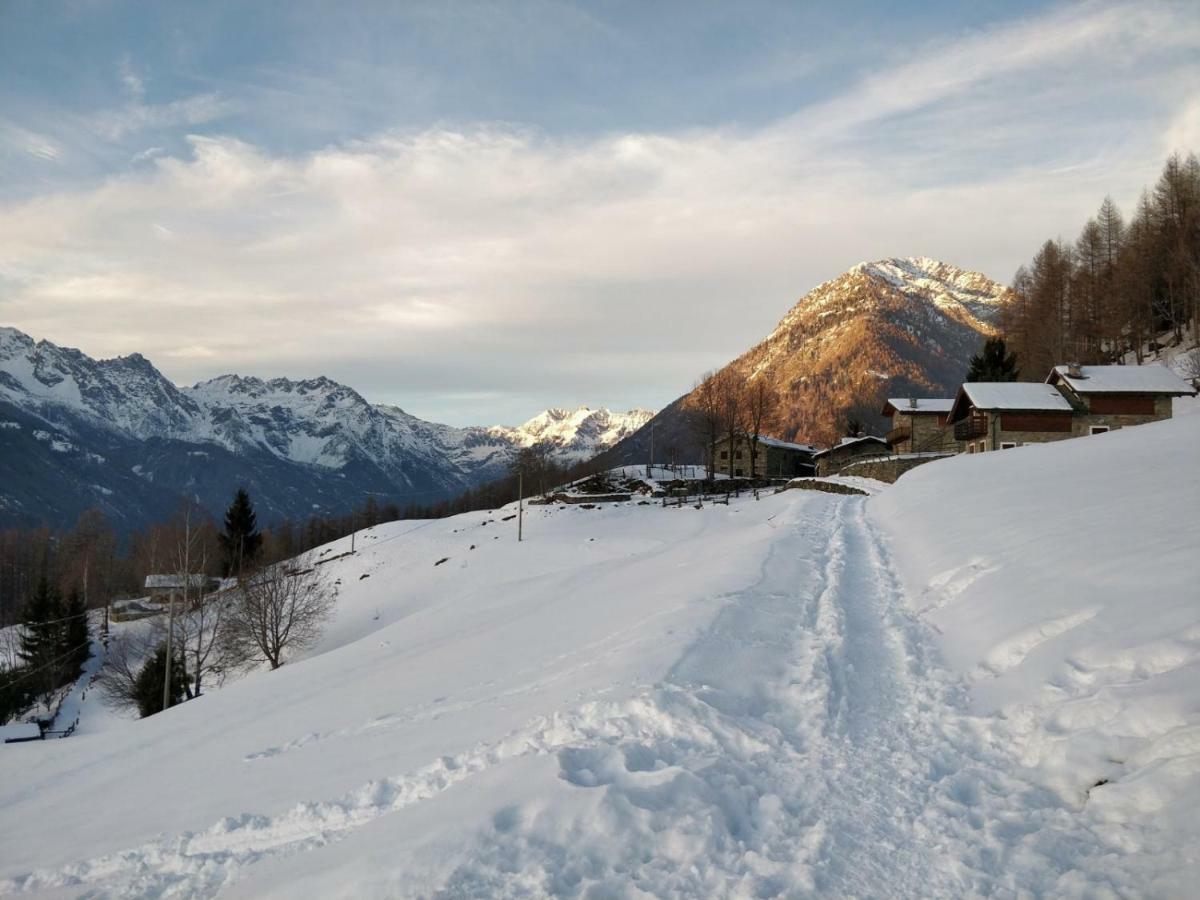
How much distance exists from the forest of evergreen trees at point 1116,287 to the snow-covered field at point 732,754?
60043 mm

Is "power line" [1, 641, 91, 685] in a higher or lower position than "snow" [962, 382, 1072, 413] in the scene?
lower

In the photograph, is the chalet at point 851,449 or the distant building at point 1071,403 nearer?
the distant building at point 1071,403

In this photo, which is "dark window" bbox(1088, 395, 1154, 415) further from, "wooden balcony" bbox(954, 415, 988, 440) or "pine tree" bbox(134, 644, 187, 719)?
"pine tree" bbox(134, 644, 187, 719)

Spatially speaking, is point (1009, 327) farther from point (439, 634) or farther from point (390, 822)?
point (390, 822)

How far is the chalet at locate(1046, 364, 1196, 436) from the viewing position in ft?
155

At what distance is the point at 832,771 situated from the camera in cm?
672

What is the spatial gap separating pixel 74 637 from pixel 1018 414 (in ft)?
272

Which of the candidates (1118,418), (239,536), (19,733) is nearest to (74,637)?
(239,536)

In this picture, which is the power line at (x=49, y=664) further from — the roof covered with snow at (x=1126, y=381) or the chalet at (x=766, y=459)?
the roof covered with snow at (x=1126, y=381)

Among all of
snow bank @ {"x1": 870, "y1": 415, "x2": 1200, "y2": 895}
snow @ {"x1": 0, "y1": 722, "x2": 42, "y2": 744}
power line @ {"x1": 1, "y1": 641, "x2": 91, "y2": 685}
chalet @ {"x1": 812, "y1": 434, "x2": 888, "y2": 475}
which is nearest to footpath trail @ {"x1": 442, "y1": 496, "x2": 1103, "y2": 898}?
snow bank @ {"x1": 870, "y1": 415, "x2": 1200, "y2": 895}

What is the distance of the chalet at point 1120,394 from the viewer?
47.4 meters

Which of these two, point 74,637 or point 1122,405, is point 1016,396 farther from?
point 74,637

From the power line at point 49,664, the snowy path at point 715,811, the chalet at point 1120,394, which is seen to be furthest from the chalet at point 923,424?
the power line at point 49,664

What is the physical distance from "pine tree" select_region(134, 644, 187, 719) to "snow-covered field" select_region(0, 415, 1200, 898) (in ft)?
91.1
